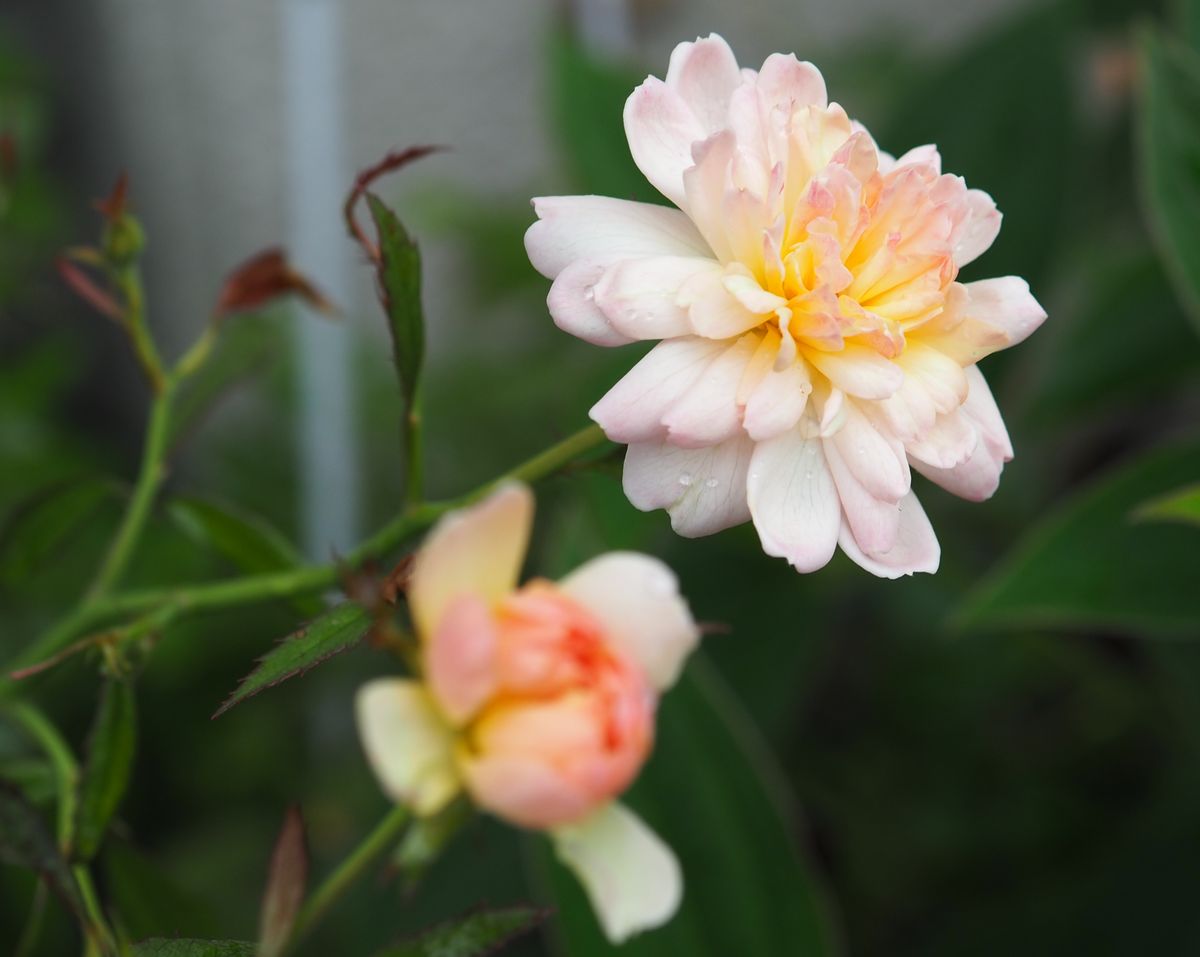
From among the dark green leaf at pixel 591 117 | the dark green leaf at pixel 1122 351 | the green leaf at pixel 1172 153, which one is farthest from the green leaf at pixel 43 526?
the dark green leaf at pixel 1122 351

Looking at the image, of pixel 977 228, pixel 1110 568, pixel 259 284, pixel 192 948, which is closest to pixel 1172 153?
pixel 1110 568

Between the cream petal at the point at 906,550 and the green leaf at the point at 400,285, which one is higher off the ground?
the green leaf at the point at 400,285

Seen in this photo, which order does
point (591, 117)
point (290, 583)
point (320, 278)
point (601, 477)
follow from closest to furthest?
point (290, 583) < point (601, 477) < point (591, 117) < point (320, 278)

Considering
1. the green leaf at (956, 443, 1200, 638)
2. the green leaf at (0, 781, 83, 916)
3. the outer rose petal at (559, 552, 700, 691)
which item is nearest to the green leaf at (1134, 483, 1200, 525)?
the green leaf at (956, 443, 1200, 638)

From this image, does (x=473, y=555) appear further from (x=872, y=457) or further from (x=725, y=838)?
(x=725, y=838)

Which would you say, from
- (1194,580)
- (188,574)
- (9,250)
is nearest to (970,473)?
(1194,580)

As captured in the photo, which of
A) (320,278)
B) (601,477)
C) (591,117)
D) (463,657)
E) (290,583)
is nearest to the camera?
(463,657)

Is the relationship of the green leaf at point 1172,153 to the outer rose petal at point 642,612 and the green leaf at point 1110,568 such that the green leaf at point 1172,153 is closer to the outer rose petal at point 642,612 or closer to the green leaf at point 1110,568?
the green leaf at point 1110,568
